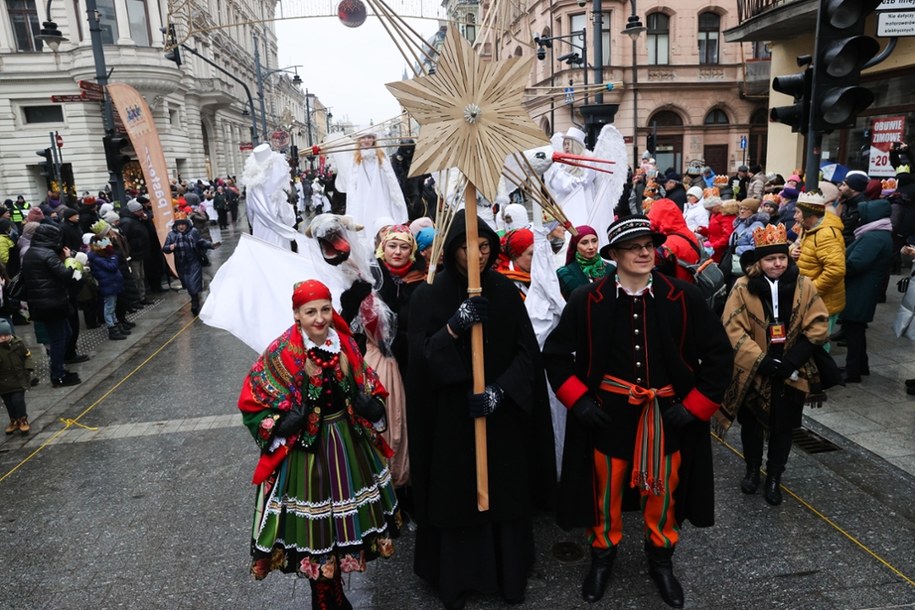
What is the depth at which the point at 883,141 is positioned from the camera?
1169 centimetres

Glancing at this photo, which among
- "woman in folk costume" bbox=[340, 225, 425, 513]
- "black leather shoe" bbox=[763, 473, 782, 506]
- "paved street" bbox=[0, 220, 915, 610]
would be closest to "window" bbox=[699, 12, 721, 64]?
"paved street" bbox=[0, 220, 915, 610]

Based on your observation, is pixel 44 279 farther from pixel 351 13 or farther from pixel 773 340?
pixel 773 340

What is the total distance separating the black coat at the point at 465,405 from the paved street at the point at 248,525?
0.58m

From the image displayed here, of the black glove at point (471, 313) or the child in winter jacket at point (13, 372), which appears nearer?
the black glove at point (471, 313)

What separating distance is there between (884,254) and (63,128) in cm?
3604

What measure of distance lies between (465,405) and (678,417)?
1.02m

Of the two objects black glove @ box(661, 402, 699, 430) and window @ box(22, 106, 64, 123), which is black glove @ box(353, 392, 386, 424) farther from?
window @ box(22, 106, 64, 123)

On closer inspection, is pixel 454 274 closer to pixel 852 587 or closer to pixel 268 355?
pixel 268 355

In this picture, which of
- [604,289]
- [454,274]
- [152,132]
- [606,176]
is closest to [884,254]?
[606,176]

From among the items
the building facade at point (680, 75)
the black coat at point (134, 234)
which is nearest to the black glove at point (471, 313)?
the black coat at point (134, 234)

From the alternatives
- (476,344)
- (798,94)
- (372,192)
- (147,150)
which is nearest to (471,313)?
(476,344)

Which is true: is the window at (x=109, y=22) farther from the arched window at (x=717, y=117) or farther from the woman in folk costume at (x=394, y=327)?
the woman in folk costume at (x=394, y=327)

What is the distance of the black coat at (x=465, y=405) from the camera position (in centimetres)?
316

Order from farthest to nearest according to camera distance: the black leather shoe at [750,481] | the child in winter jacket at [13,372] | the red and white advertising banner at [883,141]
Answer: the red and white advertising banner at [883,141], the child in winter jacket at [13,372], the black leather shoe at [750,481]
